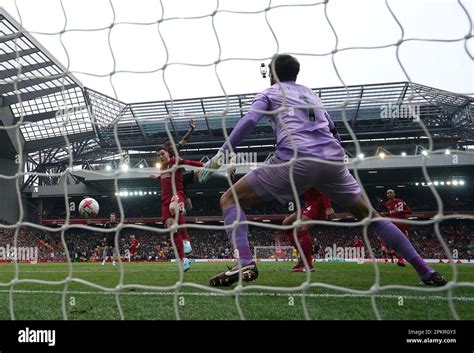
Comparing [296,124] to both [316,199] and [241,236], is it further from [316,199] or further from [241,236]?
[316,199]

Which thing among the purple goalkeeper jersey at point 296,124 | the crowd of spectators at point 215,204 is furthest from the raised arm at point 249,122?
the crowd of spectators at point 215,204

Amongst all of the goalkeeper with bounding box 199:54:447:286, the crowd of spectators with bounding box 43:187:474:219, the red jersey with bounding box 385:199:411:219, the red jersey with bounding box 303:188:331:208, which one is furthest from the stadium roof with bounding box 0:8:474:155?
the goalkeeper with bounding box 199:54:447:286

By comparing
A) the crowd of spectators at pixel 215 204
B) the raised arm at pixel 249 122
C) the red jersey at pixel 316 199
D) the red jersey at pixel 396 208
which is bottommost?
the crowd of spectators at pixel 215 204

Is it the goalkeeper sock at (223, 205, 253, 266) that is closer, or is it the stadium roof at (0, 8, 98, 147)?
the goalkeeper sock at (223, 205, 253, 266)

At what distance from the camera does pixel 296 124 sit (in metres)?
3.15

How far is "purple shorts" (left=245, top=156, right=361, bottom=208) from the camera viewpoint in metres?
3.07

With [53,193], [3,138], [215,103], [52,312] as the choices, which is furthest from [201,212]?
[52,312]

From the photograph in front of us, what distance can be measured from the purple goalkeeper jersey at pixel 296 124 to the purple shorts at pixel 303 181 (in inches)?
3.3

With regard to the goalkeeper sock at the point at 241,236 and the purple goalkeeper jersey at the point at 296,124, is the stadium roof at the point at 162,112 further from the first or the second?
the purple goalkeeper jersey at the point at 296,124

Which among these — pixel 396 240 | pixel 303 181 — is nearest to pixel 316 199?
pixel 396 240

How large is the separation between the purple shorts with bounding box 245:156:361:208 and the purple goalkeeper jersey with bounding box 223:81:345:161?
84mm

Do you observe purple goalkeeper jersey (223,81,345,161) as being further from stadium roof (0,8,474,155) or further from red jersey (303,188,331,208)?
stadium roof (0,8,474,155)

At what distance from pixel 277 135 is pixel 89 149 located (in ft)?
120

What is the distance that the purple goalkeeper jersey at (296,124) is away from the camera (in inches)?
122
